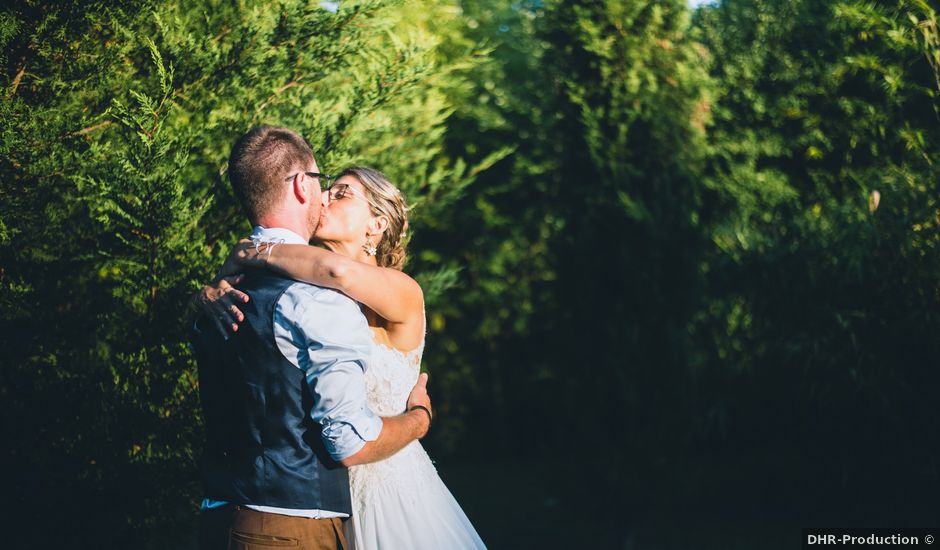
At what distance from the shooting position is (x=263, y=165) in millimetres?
2354

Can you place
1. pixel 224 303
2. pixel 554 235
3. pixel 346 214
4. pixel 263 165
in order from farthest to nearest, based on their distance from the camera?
pixel 554 235 < pixel 346 214 < pixel 263 165 < pixel 224 303

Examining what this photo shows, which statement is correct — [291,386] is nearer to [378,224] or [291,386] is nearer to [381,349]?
[381,349]

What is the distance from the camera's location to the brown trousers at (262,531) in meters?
2.16

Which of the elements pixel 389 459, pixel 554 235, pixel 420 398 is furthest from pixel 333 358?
pixel 554 235

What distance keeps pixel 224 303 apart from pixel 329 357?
0.39m

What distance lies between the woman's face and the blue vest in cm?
75

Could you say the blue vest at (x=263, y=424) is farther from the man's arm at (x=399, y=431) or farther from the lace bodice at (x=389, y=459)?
the lace bodice at (x=389, y=459)

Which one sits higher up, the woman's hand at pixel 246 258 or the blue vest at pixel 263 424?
the woman's hand at pixel 246 258

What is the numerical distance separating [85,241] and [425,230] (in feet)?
24.6

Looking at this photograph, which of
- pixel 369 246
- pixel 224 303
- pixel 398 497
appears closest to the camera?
pixel 224 303

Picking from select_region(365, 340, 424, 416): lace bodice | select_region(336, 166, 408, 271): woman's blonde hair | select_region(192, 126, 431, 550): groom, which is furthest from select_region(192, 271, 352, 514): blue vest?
select_region(336, 166, 408, 271): woman's blonde hair

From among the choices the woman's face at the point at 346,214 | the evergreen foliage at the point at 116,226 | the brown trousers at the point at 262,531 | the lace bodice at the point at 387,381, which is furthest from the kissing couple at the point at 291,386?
the evergreen foliage at the point at 116,226

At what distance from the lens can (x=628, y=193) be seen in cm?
669

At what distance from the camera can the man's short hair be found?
2.36 meters
